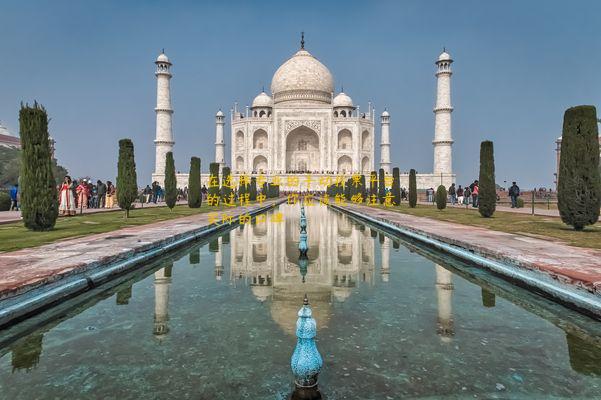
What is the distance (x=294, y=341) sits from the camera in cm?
260

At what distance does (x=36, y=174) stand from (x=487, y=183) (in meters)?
11.2

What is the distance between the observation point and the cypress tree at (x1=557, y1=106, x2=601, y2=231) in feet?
26.1

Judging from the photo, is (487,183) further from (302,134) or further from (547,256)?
(302,134)

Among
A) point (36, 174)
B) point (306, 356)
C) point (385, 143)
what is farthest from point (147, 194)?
point (385, 143)

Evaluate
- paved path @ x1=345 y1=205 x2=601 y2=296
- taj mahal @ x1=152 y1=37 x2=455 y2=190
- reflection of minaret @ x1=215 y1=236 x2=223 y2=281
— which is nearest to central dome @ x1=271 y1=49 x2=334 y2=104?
taj mahal @ x1=152 y1=37 x2=455 y2=190

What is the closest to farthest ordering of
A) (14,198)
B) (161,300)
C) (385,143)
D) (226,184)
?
(161,300), (14,198), (226,184), (385,143)

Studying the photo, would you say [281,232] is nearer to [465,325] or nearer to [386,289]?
[386,289]

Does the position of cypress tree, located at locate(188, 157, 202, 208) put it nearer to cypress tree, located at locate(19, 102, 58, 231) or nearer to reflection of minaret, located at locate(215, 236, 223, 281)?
cypress tree, located at locate(19, 102, 58, 231)

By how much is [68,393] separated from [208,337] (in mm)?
875

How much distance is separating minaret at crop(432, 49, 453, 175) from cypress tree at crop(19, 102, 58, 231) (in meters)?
32.9

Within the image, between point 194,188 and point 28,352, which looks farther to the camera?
point 194,188

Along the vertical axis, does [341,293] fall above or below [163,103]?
below

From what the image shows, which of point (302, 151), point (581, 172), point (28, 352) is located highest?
point (302, 151)

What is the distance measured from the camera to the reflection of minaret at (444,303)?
9.17 feet
